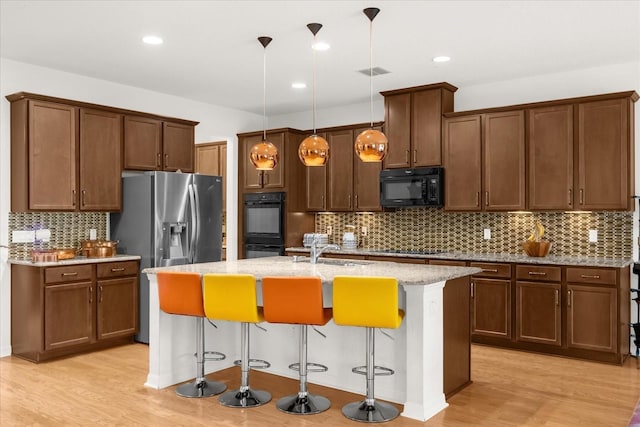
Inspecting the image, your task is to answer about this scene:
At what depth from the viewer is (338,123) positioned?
24.1 ft

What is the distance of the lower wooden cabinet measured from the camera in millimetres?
4898

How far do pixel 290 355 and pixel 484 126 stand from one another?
10.4 ft

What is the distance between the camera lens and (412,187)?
6.21 m

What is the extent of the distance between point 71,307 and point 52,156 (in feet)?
4.66

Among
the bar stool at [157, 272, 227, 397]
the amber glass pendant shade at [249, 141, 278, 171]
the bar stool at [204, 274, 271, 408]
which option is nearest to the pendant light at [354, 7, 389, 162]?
the amber glass pendant shade at [249, 141, 278, 171]

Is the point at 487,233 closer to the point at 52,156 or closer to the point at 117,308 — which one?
the point at 117,308

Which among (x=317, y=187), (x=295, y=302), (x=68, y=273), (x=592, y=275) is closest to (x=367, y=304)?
(x=295, y=302)

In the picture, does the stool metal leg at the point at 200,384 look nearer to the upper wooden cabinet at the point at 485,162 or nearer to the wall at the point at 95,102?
the wall at the point at 95,102

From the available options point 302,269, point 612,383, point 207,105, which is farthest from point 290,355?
point 207,105

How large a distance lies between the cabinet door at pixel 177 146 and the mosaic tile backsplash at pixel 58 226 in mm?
914

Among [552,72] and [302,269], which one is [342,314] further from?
[552,72]

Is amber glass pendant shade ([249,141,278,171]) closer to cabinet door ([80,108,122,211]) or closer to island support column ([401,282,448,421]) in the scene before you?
island support column ([401,282,448,421])

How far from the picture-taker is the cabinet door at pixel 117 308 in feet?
17.5

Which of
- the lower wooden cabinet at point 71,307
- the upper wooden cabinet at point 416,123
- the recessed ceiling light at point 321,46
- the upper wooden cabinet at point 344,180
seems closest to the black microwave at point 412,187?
the upper wooden cabinet at point 416,123
